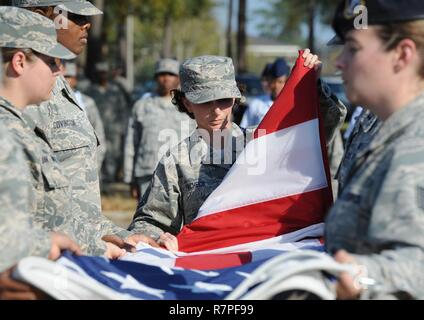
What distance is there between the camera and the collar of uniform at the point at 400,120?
319 cm

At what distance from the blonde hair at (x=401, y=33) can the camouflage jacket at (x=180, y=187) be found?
2.22 meters

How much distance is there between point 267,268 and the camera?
10.4 feet

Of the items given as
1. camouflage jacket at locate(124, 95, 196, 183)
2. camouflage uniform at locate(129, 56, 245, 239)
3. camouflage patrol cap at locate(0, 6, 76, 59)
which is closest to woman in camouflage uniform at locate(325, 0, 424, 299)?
camouflage patrol cap at locate(0, 6, 76, 59)

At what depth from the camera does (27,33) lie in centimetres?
381

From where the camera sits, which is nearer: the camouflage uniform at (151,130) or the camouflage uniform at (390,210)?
the camouflage uniform at (390,210)

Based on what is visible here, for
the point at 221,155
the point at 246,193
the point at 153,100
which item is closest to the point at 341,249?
the point at 246,193

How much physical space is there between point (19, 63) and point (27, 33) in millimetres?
134

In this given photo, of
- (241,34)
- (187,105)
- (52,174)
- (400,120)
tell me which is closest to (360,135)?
(187,105)

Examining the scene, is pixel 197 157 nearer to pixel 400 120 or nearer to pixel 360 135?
pixel 360 135

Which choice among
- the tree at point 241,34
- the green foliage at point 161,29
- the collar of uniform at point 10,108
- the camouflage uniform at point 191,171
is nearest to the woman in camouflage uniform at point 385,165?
the collar of uniform at point 10,108

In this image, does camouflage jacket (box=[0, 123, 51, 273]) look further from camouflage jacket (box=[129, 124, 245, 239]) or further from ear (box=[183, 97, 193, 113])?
ear (box=[183, 97, 193, 113])

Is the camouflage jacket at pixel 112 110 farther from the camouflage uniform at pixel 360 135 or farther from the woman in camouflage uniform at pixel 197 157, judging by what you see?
the camouflage uniform at pixel 360 135

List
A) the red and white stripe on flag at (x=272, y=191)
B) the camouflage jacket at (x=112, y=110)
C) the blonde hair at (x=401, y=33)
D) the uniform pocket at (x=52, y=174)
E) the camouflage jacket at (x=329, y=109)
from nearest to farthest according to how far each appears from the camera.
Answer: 1. the blonde hair at (x=401, y=33)
2. the uniform pocket at (x=52, y=174)
3. the red and white stripe on flag at (x=272, y=191)
4. the camouflage jacket at (x=329, y=109)
5. the camouflage jacket at (x=112, y=110)

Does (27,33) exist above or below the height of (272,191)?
above
